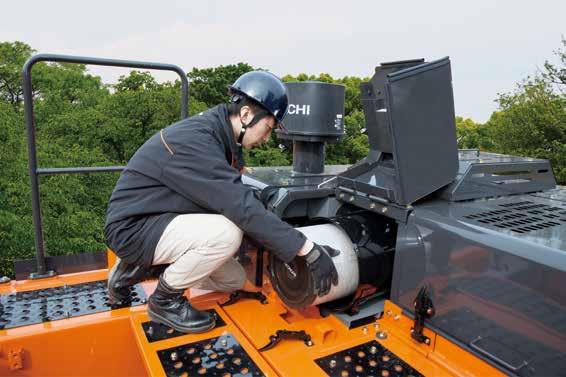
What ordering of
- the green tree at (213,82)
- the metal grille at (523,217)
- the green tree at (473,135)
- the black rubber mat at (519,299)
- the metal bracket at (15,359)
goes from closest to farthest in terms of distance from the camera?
1. the black rubber mat at (519,299)
2. the metal grille at (523,217)
3. the metal bracket at (15,359)
4. the green tree at (213,82)
5. the green tree at (473,135)

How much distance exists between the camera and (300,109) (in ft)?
9.31

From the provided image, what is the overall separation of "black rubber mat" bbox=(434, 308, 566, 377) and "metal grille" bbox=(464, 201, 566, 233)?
0.34 m

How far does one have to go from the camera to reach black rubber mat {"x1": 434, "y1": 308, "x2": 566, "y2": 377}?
133cm

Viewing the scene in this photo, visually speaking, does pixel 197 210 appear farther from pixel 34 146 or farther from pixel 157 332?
pixel 34 146

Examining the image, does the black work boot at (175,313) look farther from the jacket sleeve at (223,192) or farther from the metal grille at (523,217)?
the metal grille at (523,217)

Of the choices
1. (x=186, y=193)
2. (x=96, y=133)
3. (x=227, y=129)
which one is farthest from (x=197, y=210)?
(x=96, y=133)

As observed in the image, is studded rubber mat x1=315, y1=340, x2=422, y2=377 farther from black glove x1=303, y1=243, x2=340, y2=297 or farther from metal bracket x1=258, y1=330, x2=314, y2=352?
black glove x1=303, y1=243, x2=340, y2=297

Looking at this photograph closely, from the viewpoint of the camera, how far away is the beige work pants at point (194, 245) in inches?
74.6

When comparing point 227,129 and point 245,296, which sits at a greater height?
point 227,129

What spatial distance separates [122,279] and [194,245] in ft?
1.46

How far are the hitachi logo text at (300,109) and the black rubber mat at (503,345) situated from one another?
1590 millimetres

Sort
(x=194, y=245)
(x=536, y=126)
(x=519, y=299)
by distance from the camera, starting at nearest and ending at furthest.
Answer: (x=519, y=299), (x=194, y=245), (x=536, y=126)

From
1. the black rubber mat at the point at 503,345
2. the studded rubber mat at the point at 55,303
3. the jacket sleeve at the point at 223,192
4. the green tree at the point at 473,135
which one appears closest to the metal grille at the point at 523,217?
the black rubber mat at the point at 503,345

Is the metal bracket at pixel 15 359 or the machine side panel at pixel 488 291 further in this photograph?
the metal bracket at pixel 15 359
